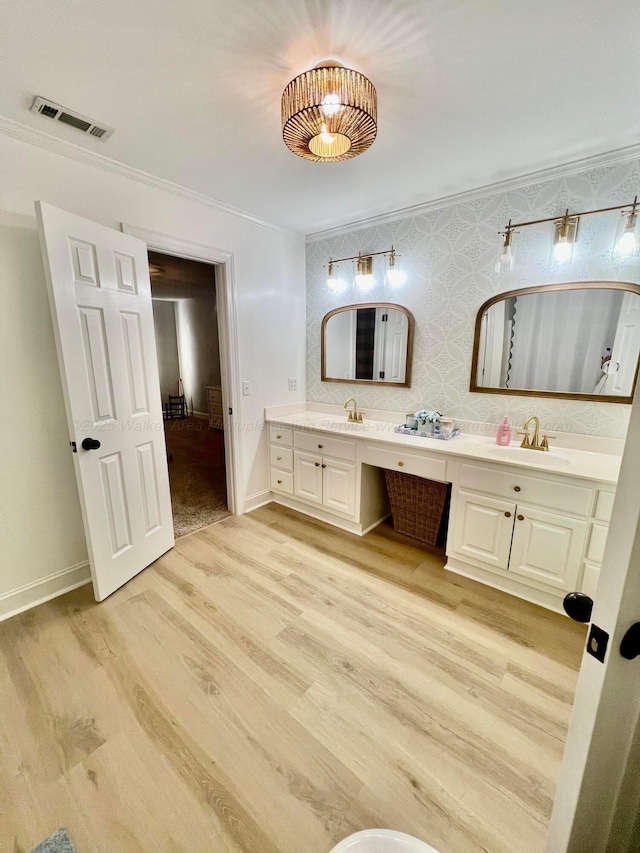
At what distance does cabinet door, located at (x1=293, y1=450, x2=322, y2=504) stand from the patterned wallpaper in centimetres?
72

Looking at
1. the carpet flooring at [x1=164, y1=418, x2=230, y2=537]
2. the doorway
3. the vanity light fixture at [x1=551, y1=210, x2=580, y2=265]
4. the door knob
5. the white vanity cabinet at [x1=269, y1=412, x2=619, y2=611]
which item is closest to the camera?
the door knob

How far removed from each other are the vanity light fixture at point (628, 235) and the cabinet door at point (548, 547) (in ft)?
5.02

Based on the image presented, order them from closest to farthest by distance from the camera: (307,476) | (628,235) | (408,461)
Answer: (628,235) < (408,461) < (307,476)

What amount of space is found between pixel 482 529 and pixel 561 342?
130 cm

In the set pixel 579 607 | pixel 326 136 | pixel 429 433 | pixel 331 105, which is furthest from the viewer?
pixel 429 433

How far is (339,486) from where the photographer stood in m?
2.80

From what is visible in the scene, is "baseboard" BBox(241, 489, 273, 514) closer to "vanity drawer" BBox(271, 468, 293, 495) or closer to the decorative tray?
"vanity drawer" BBox(271, 468, 293, 495)

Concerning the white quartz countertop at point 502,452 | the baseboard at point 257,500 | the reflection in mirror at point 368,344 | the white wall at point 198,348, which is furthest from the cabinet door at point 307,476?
the white wall at point 198,348

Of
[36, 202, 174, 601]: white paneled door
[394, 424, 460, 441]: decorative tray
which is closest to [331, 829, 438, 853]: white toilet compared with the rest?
[36, 202, 174, 601]: white paneled door

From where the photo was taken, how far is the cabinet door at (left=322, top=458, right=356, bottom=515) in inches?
107

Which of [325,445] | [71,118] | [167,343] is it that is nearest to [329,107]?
[71,118]

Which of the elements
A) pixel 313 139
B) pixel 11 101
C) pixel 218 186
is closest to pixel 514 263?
pixel 313 139

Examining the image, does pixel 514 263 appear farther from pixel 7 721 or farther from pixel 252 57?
pixel 7 721

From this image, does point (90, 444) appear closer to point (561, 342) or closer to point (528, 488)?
point (528, 488)
